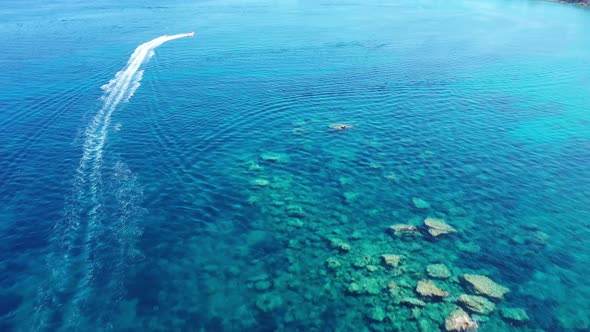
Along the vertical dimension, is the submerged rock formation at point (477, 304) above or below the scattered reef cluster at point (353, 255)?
above

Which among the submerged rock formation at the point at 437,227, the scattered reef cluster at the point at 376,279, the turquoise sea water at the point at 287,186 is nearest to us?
the scattered reef cluster at the point at 376,279

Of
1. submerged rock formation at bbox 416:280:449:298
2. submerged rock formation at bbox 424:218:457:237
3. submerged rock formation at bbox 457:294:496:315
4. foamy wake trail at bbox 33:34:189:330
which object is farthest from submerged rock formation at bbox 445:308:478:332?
foamy wake trail at bbox 33:34:189:330

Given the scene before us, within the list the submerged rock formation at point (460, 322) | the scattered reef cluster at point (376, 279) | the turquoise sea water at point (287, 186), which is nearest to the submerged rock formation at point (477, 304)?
the scattered reef cluster at point (376, 279)

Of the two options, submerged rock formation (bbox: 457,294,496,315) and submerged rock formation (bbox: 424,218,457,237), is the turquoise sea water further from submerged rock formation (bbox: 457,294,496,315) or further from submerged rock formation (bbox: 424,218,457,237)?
submerged rock formation (bbox: 424,218,457,237)

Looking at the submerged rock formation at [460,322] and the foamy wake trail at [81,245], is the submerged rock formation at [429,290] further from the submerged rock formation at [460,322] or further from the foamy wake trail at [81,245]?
the foamy wake trail at [81,245]

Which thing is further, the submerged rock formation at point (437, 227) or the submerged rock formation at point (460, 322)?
the submerged rock formation at point (437, 227)

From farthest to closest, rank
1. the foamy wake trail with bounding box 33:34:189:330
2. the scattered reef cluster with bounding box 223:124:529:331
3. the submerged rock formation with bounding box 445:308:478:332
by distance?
the foamy wake trail with bounding box 33:34:189:330, the scattered reef cluster with bounding box 223:124:529:331, the submerged rock formation with bounding box 445:308:478:332

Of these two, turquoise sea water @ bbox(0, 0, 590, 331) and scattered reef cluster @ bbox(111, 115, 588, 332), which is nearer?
scattered reef cluster @ bbox(111, 115, 588, 332)

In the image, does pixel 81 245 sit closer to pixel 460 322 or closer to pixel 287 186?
pixel 287 186
